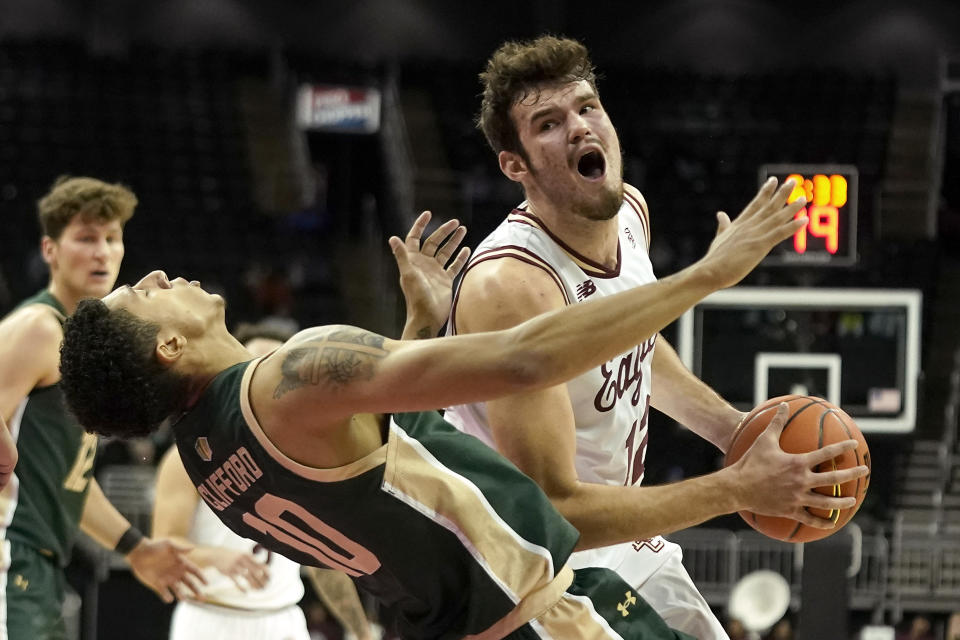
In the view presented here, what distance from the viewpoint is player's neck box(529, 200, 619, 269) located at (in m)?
3.49

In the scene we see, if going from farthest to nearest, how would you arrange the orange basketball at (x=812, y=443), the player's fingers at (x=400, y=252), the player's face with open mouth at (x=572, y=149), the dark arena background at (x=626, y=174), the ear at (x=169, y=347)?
the dark arena background at (x=626, y=174)
the player's fingers at (x=400, y=252)
the player's face with open mouth at (x=572, y=149)
the orange basketball at (x=812, y=443)
the ear at (x=169, y=347)

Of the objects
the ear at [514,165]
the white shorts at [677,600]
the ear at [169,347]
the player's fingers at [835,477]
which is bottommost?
the white shorts at [677,600]

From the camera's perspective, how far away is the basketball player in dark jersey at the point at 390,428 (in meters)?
2.58

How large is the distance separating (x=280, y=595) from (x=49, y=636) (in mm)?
1429

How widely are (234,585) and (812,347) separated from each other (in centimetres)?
535

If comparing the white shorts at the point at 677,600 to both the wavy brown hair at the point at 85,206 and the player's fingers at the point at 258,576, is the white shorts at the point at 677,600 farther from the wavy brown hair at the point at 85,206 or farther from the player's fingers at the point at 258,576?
the wavy brown hair at the point at 85,206

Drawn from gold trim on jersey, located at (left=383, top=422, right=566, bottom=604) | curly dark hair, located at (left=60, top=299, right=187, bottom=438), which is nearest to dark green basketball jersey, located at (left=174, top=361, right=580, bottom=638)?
gold trim on jersey, located at (left=383, top=422, right=566, bottom=604)

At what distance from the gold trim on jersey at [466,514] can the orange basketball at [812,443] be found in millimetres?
545

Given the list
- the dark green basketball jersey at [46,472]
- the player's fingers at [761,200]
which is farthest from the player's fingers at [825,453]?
the dark green basketball jersey at [46,472]

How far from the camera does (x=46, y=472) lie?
479 centimetres

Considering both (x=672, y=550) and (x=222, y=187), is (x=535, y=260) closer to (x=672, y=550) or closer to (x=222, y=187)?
(x=672, y=550)

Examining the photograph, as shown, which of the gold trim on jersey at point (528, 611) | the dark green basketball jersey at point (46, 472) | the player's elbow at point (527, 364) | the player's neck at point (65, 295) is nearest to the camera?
the player's elbow at point (527, 364)

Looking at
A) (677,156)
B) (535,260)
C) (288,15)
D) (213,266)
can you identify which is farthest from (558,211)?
(288,15)

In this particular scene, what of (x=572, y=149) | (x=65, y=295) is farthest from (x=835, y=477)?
(x=65, y=295)
